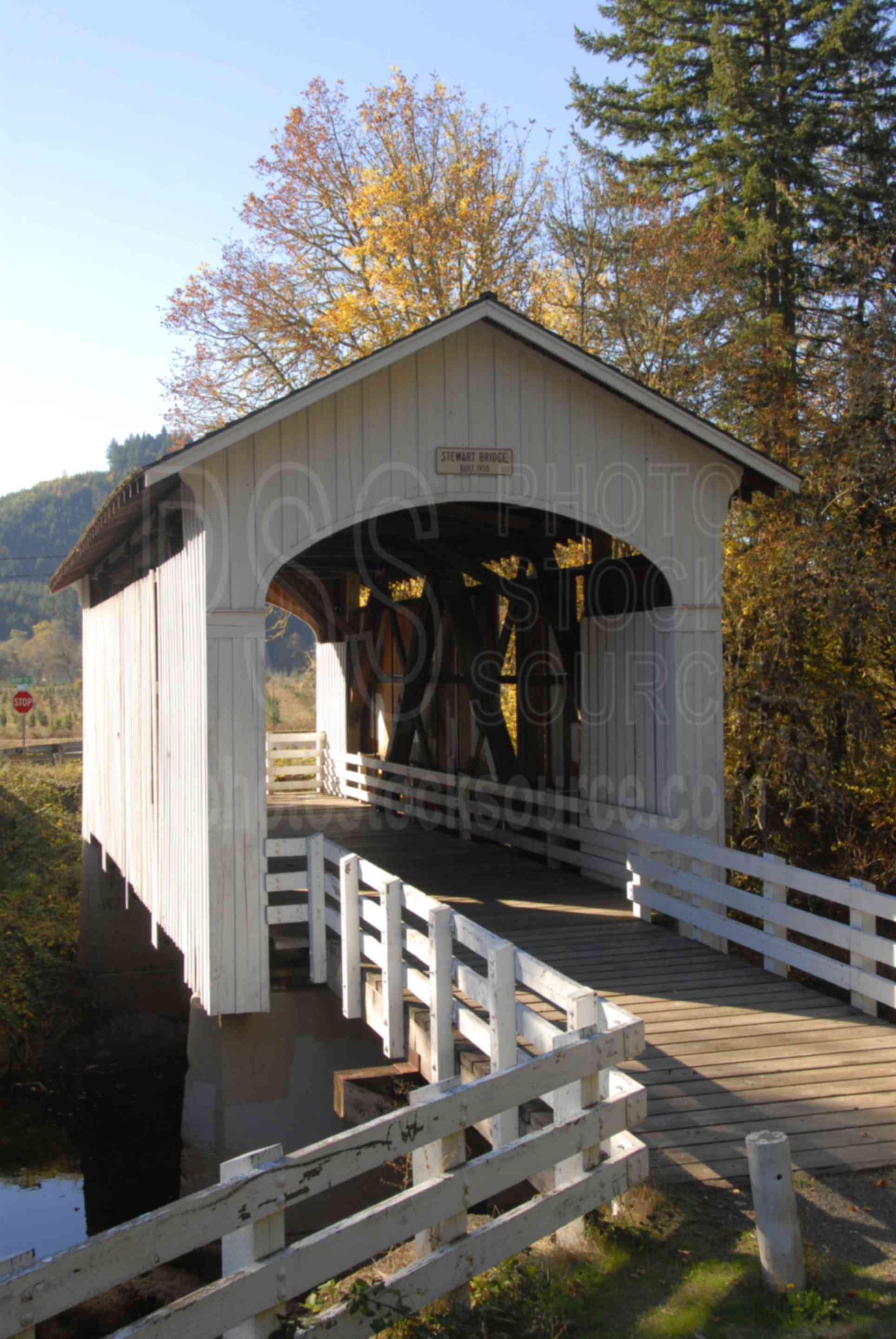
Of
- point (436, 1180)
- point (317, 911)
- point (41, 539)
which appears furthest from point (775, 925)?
point (41, 539)

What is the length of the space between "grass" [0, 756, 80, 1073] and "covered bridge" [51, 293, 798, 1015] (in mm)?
3495

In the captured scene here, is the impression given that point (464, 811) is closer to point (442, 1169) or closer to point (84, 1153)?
point (84, 1153)

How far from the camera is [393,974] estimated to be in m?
6.44

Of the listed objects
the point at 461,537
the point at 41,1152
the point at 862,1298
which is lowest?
the point at 41,1152

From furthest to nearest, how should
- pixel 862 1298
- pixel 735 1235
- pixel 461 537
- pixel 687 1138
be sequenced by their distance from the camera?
pixel 461 537
pixel 687 1138
pixel 735 1235
pixel 862 1298

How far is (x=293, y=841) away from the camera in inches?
306

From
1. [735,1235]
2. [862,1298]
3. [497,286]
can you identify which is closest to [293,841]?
[735,1235]

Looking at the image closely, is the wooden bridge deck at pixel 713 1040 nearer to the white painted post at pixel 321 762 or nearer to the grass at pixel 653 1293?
the grass at pixel 653 1293

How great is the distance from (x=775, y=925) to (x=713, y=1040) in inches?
54.5

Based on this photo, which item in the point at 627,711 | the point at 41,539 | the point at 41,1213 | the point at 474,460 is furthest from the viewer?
the point at 41,539

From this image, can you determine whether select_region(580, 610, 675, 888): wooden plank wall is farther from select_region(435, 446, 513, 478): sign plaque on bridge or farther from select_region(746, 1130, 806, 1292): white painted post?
select_region(746, 1130, 806, 1292): white painted post

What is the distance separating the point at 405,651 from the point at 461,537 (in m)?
2.77

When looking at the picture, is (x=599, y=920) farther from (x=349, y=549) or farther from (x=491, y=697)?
(x=349, y=549)

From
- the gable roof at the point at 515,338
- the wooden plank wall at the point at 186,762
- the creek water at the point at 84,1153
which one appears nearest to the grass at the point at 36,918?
the creek water at the point at 84,1153
